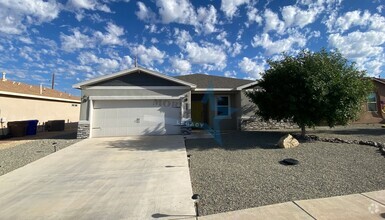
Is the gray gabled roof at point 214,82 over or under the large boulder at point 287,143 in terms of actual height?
over

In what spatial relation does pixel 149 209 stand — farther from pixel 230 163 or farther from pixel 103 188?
pixel 230 163

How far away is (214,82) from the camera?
56.6ft

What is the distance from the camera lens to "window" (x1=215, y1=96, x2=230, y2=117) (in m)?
Answer: 16.5

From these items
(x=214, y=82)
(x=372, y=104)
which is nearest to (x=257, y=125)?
(x=214, y=82)

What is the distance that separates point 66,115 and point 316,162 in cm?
2301

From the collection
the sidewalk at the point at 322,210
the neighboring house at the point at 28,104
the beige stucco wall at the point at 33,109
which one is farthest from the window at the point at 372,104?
the beige stucco wall at the point at 33,109

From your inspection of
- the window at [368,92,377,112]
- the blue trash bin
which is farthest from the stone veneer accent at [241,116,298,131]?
the blue trash bin

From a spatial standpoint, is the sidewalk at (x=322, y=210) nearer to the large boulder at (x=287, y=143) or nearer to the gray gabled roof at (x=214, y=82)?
the large boulder at (x=287, y=143)

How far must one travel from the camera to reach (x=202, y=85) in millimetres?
16609

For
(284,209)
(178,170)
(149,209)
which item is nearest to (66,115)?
(178,170)

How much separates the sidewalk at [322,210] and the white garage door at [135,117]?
978cm

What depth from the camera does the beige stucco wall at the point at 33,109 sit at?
1457cm

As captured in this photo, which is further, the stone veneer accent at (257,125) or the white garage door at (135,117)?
the stone veneer accent at (257,125)

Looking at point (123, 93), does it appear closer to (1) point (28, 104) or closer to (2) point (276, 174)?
(1) point (28, 104)
